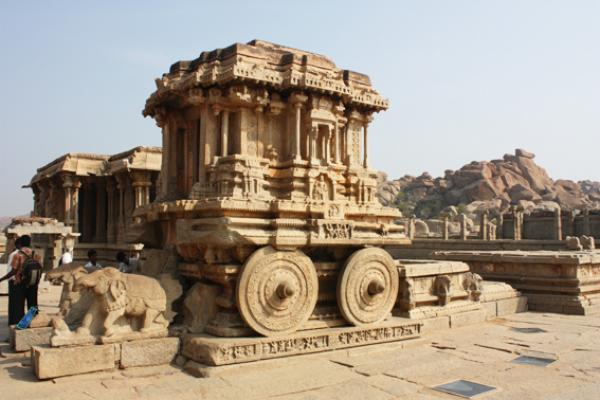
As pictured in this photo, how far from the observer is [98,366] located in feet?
17.4

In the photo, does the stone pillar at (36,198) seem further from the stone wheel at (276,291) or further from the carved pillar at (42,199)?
the stone wheel at (276,291)

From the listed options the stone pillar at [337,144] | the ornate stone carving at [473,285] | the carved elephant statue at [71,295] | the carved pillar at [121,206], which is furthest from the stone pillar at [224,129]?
the carved pillar at [121,206]

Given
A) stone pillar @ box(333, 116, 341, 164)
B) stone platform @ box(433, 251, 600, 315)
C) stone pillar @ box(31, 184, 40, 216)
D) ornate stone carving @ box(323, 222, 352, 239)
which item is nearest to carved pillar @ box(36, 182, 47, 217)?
stone pillar @ box(31, 184, 40, 216)

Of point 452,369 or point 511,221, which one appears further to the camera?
point 511,221

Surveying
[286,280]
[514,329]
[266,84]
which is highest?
[266,84]

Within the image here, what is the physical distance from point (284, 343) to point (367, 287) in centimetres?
150

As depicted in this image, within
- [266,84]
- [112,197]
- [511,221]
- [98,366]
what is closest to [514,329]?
[266,84]

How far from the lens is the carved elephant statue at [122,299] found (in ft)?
18.0

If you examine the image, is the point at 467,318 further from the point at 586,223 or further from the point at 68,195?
the point at 586,223

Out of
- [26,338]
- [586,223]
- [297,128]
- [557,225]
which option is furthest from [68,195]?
[586,223]

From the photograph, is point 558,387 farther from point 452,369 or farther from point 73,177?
point 73,177

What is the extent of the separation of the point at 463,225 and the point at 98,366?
26.4 m

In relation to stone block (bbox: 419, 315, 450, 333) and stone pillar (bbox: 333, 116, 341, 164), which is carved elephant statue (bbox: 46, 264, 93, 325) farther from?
stone pillar (bbox: 333, 116, 341, 164)

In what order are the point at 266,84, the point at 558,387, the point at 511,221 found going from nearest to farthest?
1. the point at 558,387
2. the point at 266,84
3. the point at 511,221
